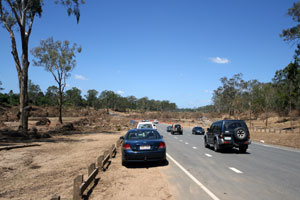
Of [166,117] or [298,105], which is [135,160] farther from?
[166,117]

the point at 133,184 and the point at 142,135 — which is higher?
the point at 142,135

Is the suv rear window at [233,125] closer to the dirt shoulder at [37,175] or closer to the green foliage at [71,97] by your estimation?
the dirt shoulder at [37,175]

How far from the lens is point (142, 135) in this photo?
10.5 m

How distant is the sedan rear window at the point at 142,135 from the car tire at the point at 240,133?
224 inches

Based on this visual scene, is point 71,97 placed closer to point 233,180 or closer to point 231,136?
point 231,136

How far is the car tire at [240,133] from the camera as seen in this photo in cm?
1402

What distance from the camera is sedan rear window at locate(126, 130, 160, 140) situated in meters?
10.3

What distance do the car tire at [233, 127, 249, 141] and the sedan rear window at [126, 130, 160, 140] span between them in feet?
18.7

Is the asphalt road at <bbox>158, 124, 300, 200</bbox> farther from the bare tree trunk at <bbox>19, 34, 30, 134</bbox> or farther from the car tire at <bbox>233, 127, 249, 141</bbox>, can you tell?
the bare tree trunk at <bbox>19, 34, 30, 134</bbox>

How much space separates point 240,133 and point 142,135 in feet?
21.3

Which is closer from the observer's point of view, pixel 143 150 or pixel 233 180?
pixel 233 180

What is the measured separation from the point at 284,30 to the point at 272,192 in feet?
96.6

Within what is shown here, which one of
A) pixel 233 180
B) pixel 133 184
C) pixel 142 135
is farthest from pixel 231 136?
pixel 133 184

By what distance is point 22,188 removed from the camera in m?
7.35
